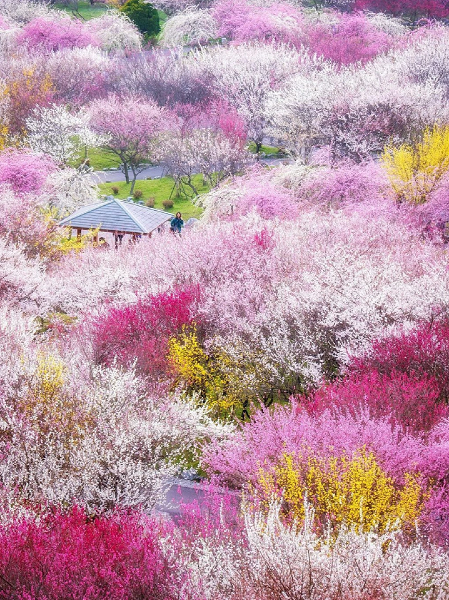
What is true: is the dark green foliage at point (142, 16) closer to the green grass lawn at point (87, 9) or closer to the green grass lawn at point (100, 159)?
the green grass lawn at point (87, 9)

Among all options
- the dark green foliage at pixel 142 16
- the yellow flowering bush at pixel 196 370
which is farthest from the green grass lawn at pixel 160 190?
the dark green foliage at pixel 142 16

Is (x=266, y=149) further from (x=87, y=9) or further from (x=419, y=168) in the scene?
(x=87, y=9)

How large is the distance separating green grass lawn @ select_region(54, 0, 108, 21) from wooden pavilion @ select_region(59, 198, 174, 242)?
58193 mm

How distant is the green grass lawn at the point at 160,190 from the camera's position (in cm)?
4612

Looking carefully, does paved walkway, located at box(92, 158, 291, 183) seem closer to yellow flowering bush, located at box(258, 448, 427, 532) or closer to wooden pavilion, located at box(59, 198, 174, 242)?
wooden pavilion, located at box(59, 198, 174, 242)

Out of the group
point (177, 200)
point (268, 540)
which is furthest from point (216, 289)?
point (177, 200)

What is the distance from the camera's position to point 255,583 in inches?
383

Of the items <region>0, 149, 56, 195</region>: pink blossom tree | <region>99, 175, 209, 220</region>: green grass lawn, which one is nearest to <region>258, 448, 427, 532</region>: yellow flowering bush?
<region>0, 149, 56, 195</region>: pink blossom tree

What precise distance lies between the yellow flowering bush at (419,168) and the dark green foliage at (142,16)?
49.8 m

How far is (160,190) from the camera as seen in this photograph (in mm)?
49562

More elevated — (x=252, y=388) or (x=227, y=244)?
(x=227, y=244)

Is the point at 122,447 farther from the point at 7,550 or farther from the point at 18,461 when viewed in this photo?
the point at 7,550

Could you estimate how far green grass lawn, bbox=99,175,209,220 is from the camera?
4612cm

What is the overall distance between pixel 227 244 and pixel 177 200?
76.9 ft
